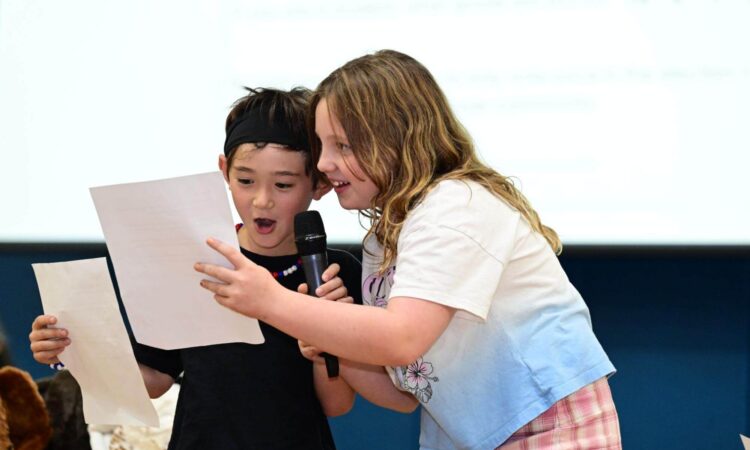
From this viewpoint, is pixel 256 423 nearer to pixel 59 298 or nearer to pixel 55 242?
pixel 59 298

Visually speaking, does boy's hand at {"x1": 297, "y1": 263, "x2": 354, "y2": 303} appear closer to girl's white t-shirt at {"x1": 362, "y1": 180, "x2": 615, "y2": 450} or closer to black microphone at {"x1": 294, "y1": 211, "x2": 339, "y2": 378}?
black microphone at {"x1": 294, "y1": 211, "x2": 339, "y2": 378}

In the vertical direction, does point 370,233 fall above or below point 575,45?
below

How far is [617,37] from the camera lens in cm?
217

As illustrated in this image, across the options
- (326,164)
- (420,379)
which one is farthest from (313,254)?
(420,379)

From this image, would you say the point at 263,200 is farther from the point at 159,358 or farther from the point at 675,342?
the point at 675,342

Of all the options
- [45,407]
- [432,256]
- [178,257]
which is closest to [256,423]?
[178,257]

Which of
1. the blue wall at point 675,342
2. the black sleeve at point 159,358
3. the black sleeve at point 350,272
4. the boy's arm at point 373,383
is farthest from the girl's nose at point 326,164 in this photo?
the blue wall at point 675,342

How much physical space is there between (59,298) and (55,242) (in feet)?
4.04

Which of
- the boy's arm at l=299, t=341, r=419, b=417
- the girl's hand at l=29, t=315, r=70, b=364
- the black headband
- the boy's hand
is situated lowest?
the boy's arm at l=299, t=341, r=419, b=417

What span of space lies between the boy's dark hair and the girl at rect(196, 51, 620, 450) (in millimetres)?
99

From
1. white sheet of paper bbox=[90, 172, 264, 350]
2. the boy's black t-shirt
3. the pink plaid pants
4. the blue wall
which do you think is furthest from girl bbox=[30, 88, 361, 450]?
the blue wall

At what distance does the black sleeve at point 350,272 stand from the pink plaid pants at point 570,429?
0.38m

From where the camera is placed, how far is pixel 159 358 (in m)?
1.48

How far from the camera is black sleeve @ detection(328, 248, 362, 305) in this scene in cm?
145
